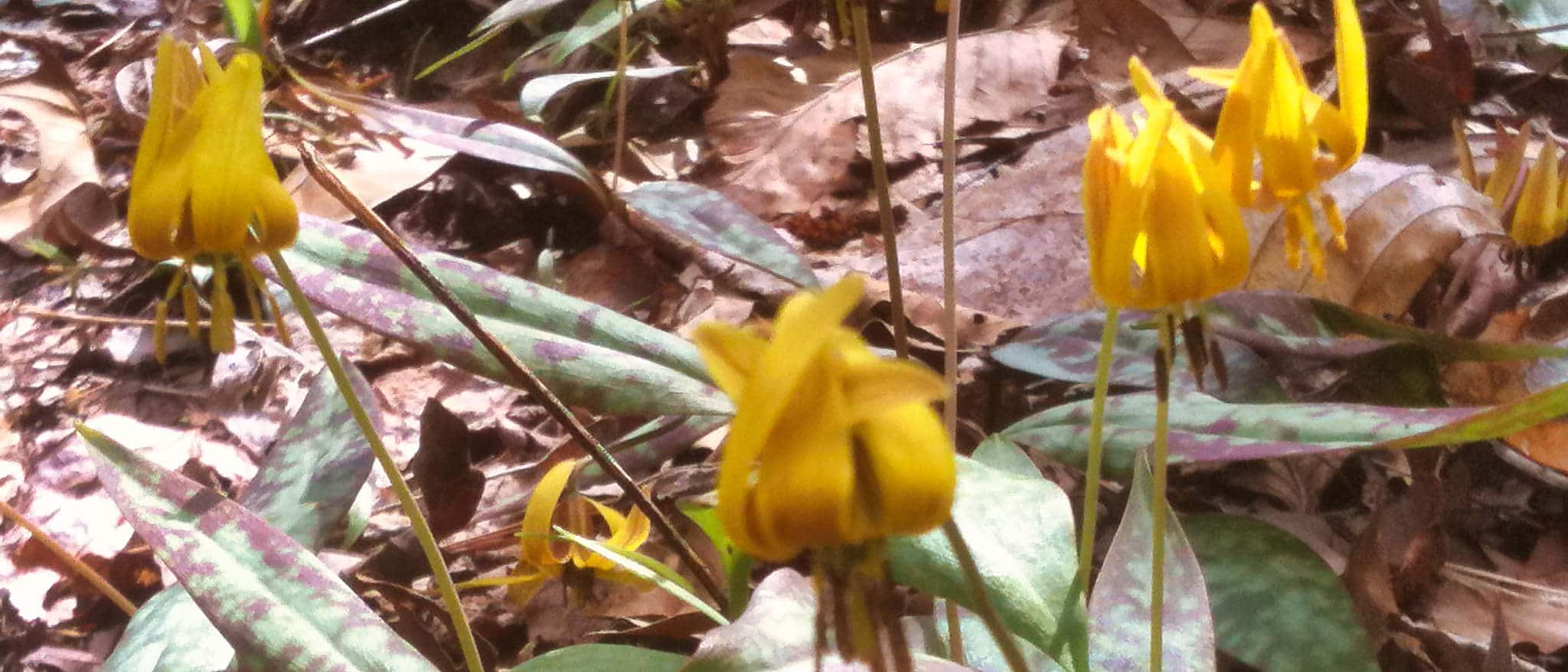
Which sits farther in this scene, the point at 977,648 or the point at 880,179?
the point at 880,179

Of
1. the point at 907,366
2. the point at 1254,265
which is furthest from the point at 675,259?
the point at 907,366

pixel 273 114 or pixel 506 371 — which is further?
pixel 273 114

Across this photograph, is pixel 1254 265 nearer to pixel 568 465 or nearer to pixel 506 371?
pixel 568 465

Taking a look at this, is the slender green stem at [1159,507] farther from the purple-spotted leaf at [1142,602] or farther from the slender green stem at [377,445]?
the slender green stem at [377,445]

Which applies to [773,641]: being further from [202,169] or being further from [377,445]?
[202,169]

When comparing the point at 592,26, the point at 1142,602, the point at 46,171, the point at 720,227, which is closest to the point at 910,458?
the point at 1142,602
